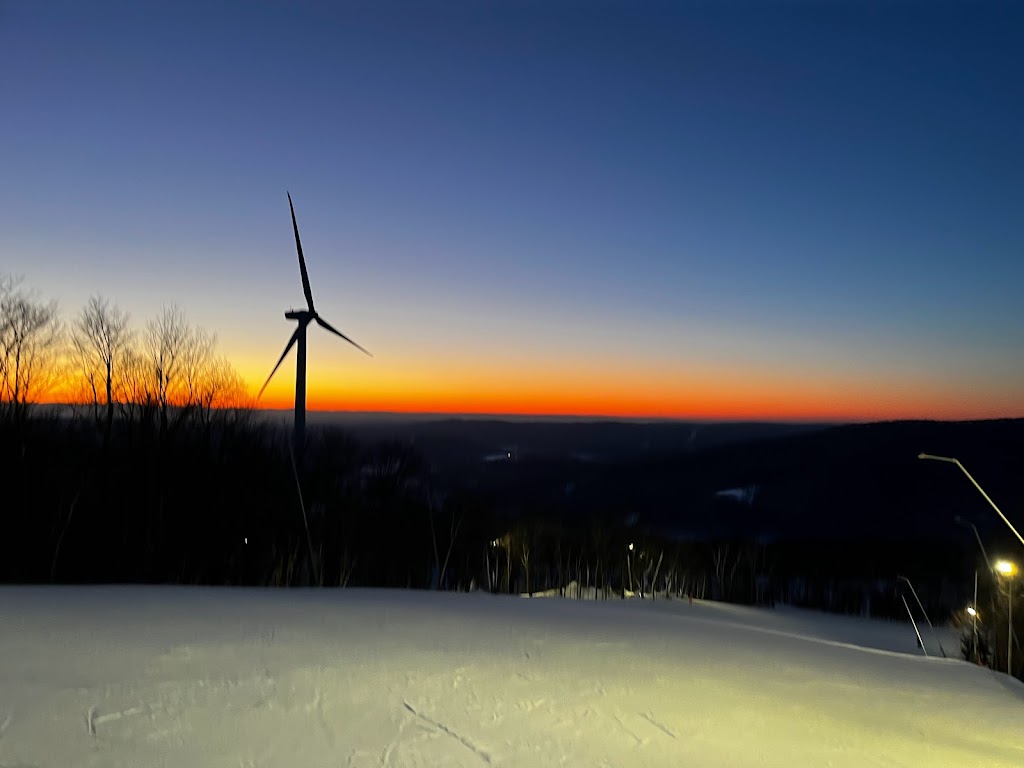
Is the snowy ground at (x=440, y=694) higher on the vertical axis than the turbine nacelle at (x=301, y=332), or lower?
lower

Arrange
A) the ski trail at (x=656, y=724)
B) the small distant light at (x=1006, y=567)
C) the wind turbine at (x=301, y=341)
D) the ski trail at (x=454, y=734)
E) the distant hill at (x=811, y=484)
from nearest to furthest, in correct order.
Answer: the ski trail at (x=454, y=734), the ski trail at (x=656, y=724), the small distant light at (x=1006, y=567), the wind turbine at (x=301, y=341), the distant hill at (x=811, y=484)

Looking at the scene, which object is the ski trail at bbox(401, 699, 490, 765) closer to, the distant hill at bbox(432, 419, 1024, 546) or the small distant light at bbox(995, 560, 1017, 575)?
the small distant light at bbox(995, 560, 1017, 575)

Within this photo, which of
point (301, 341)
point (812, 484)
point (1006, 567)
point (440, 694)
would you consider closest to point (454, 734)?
point (440, 694)

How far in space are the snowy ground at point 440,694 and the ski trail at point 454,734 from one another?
0.04 feet

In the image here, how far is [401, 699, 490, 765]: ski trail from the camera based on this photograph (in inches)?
134

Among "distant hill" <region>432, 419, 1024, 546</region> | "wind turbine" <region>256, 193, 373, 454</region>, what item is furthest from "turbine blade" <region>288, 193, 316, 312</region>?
"distant hill" <region>432, 419, 1024, 546</region>

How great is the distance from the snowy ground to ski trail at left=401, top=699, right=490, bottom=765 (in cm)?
1

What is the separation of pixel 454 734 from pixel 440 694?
546 millimetres

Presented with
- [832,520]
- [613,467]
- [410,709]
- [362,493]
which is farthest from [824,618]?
[613,467]

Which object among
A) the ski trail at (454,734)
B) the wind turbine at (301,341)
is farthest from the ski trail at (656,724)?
the wind turbine at (301,341)

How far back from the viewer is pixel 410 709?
3865 millimetres

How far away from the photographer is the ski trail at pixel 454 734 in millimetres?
3395

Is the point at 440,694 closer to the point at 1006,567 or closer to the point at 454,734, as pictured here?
the point at 454,734

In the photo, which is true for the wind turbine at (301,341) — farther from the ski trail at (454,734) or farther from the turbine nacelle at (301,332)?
the ski trail at (454,734)
